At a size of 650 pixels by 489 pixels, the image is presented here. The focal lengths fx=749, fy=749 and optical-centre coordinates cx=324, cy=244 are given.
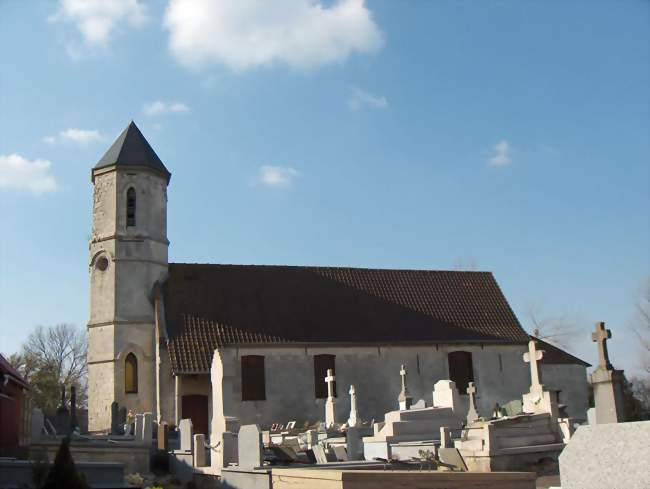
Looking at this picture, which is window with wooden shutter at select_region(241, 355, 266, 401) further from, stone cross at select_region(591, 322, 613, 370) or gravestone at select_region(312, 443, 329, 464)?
stone cross at select_region(591, 322, 613, 370)

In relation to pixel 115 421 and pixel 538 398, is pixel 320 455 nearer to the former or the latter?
pixel 538 398

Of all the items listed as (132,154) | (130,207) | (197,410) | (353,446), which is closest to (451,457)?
(353,446)

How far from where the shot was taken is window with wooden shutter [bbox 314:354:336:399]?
2656 centimetres

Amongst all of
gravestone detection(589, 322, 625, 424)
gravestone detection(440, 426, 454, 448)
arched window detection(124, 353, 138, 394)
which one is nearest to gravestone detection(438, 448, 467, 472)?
gravestone detection(440, 426, 454, 448)

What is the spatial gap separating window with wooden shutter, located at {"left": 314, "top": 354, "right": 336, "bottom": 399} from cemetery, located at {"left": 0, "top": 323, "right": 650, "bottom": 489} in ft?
9.20

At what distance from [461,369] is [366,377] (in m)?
3.94

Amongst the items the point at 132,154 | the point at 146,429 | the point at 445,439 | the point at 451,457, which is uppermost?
the point at 132,154

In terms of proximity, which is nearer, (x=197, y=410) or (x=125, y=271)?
(x=197, y=410)

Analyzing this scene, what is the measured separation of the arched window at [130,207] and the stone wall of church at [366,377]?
242 inches

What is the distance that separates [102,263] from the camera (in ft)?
89.1

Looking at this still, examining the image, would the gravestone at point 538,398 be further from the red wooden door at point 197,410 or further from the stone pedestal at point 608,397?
the stone pedestal at point 608,397

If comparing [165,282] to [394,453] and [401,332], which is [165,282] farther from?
[394,453]

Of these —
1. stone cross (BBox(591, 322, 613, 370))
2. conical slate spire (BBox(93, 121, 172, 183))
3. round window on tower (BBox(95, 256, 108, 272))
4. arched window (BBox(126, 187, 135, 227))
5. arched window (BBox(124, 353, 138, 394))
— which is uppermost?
conical slate spire (BBox(93, 121, 172, 183))

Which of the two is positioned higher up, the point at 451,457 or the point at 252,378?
the point at 252,378
